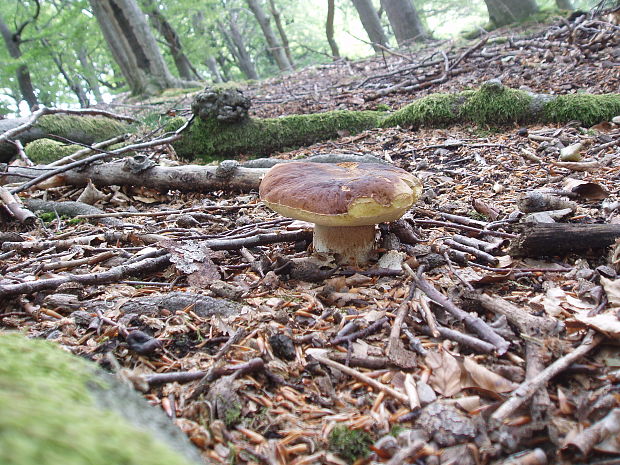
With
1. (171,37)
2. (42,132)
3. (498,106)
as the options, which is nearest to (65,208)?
(42,132)

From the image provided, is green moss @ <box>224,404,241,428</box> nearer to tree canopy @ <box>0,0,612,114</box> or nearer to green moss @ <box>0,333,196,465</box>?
green moss @ <box>0,333,196,465</box>

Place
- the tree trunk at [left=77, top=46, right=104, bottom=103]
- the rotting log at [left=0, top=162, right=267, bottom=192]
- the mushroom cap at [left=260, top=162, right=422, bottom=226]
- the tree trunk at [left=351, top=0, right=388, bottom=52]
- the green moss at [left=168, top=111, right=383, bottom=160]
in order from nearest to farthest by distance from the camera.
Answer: the mushroom cap at [left=260, top=162, right=422, bottom=226], the rotting log at [left=0, top=162, right=267, bottom=192], the green moss at [left=168, top=111, right=383, bottom=160], the tree trunk at [left=351, top=0, right=388, bottom=52], the tree trunk at [left=77, top=46, right=104, bottom=103]

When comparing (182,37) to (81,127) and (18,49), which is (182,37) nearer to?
(18,49)

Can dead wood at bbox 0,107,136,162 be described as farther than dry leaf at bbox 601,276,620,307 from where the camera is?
Yes

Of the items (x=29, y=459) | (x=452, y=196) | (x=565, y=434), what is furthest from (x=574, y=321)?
(x=452, y=196)

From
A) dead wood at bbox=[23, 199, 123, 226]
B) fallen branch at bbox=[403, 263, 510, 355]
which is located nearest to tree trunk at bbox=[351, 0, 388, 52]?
dead wood at bbox=[23, 199, 123, 226]

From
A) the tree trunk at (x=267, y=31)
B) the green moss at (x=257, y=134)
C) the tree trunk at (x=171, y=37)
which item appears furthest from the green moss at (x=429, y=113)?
the tree trunk at (x=171, y=37)

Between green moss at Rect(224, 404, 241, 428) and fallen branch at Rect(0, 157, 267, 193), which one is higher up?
fallen branch at Rect(0, 157, 267, 193)

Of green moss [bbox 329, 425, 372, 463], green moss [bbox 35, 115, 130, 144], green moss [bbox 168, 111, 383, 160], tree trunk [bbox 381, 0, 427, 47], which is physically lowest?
green moss [bbox 329, 425, 372, 463]
